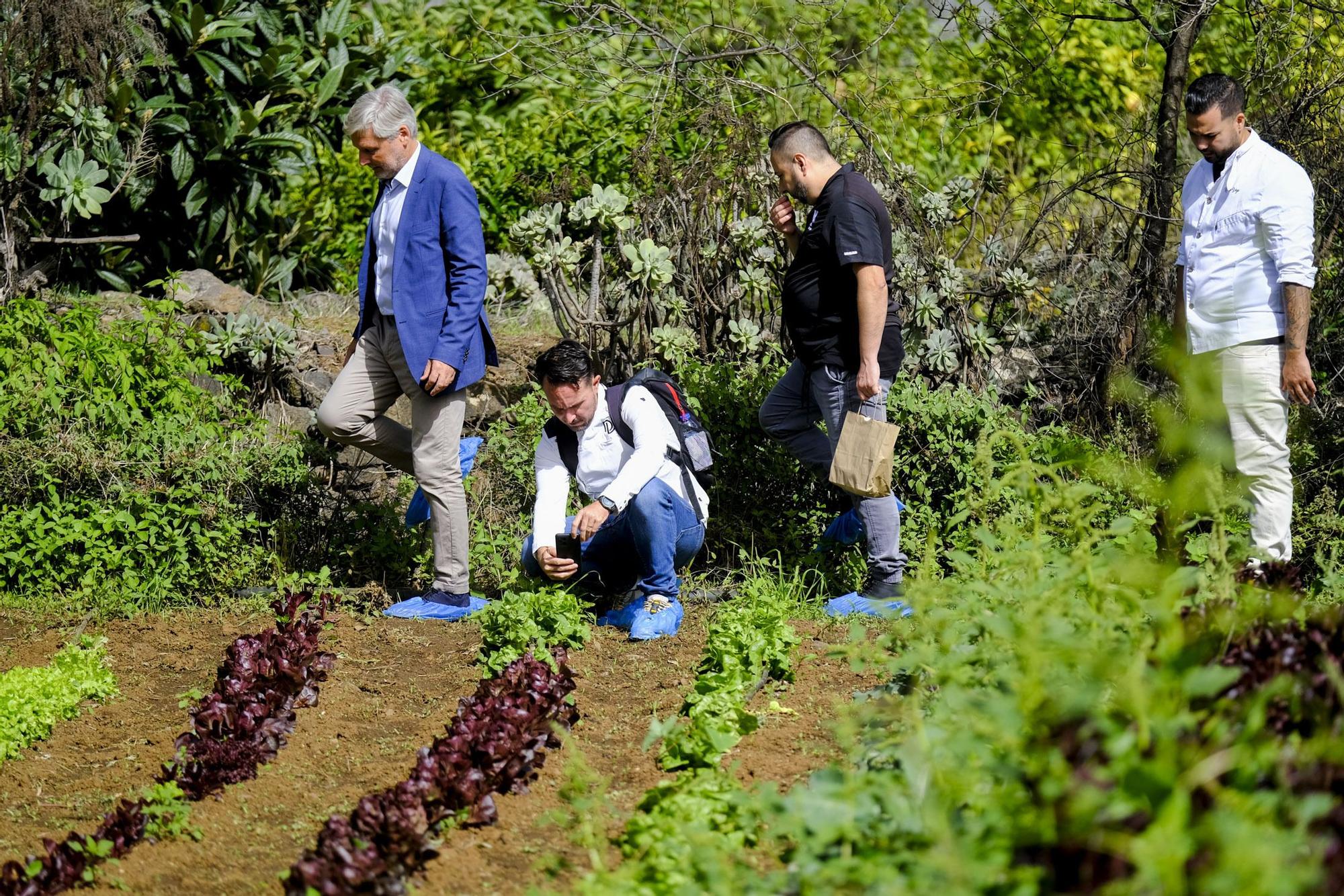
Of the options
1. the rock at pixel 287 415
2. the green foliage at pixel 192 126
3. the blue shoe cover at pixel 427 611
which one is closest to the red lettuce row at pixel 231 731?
the blue shoe cover at pixel 427 611

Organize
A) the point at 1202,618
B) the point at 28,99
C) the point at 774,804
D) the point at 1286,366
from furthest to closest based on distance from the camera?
the point at 28,99
the point at 1286,366
the point at 1202,618
the point at 774,804

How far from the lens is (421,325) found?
5184 millimetres

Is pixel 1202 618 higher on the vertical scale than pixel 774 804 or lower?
higher

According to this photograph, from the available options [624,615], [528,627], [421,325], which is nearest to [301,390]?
[421,325]

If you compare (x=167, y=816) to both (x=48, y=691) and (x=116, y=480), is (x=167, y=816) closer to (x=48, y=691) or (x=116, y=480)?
(x=48, y=691)

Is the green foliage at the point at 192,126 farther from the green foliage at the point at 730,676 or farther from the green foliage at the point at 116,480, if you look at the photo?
the green foliage at the point at 730,676

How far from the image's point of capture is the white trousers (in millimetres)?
4547

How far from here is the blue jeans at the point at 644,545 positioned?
5078 millimetres

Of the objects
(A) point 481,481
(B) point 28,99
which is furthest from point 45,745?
(B) point 28,99

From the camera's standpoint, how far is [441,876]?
3104 millimetres

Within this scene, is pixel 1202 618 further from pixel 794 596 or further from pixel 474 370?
pixel 474 370

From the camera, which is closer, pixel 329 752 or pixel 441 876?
pixel 441 876

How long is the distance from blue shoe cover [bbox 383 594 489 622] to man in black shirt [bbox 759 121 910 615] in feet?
4.99

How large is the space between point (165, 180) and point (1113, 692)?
22.8 ft
